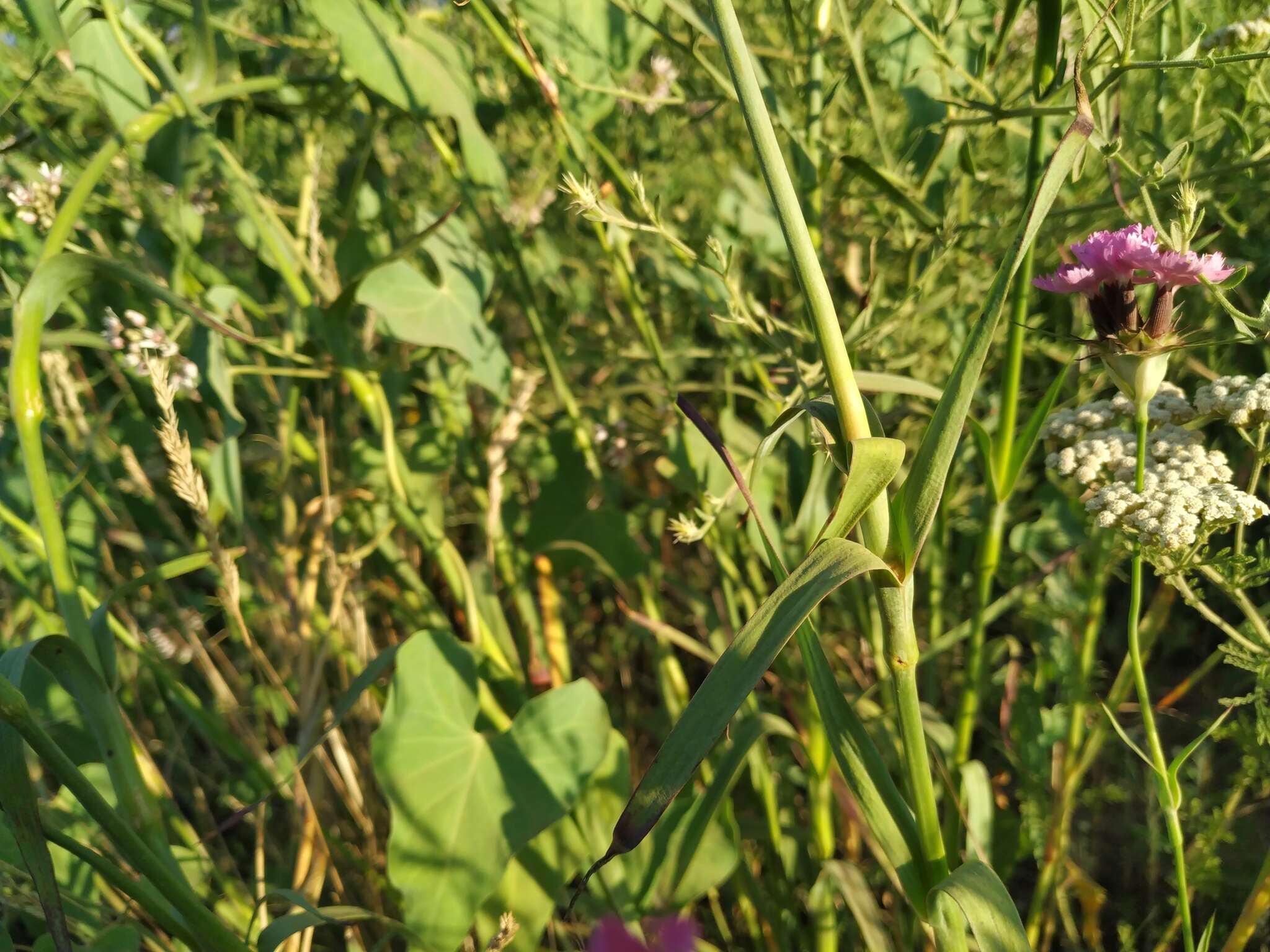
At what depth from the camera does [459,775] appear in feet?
2.75

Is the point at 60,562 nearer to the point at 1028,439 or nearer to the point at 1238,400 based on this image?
the point at 1028,439

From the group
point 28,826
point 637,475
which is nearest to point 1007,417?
point 28,826

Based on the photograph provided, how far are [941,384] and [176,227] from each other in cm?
81

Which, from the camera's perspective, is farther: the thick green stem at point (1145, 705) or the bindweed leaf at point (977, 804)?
the bindweed leaf at point (977, 804)

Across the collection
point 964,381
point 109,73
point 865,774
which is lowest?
point 865,774

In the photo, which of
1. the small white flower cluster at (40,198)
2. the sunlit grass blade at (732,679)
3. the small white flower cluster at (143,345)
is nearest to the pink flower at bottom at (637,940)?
the sunlit grass blade at (732,679)

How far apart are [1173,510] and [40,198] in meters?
0.92

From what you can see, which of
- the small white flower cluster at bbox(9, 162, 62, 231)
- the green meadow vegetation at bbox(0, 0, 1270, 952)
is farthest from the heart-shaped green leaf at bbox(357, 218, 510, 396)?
the small white flower cluster at bbox(9, 162, 62, 231)

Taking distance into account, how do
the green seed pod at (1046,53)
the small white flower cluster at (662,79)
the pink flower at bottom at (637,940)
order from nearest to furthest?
the pink flower at bottom at (637,940), the green seed pod at (1046,53), the small white flower cluster at (662,79)

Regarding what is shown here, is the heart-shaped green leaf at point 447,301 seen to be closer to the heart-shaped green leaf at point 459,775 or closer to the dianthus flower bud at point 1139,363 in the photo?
the heart-shaped green leaf at point 459,775

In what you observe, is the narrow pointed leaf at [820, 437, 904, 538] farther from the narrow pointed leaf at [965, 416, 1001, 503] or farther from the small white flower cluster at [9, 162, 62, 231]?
the small white flower cluster at [9, 162, 62, 231]

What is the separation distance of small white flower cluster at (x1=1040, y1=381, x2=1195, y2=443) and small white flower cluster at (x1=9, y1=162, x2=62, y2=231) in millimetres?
836

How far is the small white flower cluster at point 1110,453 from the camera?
0.64 m

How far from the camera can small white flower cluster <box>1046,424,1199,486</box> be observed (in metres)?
0.64
